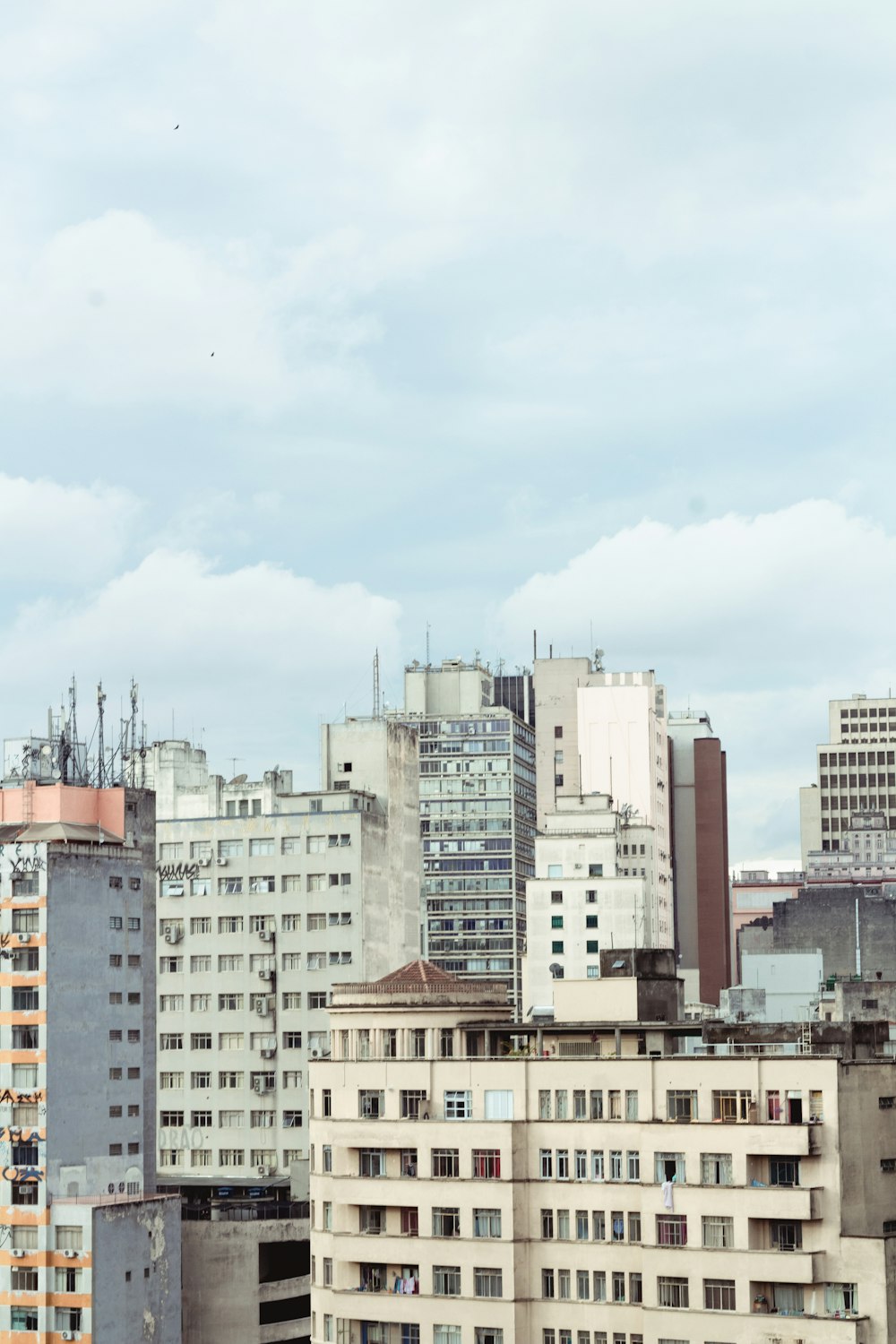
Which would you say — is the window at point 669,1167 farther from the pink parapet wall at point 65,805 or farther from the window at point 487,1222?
the pink parapet wall at point 65,805

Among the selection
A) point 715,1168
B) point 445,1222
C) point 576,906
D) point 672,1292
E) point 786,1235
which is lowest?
point 672,1292

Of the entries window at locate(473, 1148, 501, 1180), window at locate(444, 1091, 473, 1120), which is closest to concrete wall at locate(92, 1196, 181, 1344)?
window at locate(444, 1091, 473, 1120)

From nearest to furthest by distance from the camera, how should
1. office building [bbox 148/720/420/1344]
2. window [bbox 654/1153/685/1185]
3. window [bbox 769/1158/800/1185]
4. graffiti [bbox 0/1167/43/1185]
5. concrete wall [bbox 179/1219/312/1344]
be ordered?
window [bbox 769/1158/800/1185], window [bbox 654/1153/685/1185], graffiti [bbox 0/1167/43/1185], concrete wall [bbox 179/1219/312/1344], office building [bbox 148/720/420/1344]

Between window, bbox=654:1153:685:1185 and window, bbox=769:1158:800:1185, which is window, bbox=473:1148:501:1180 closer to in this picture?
window, bbox=654:1153:685:1185

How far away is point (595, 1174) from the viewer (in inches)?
3536

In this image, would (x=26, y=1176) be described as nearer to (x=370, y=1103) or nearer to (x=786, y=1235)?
(x=370, y=1103)

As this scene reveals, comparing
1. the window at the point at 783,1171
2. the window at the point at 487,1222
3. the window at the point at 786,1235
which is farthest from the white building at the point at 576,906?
the window at the point at 786,1235

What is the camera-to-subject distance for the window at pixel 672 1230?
86.1 m

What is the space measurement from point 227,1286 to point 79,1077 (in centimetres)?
1564

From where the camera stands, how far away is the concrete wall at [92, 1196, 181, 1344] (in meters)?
106

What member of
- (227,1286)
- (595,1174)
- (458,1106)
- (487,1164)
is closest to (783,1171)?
(595,1174)

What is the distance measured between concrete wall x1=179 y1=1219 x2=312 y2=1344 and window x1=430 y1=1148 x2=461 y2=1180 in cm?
2785

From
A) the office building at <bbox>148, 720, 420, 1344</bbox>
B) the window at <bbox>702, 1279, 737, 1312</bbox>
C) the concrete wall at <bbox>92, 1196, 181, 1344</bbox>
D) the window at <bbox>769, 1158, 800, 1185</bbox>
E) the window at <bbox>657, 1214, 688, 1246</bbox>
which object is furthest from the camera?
the office building at <bbox>148, 720, 420, 1344</bbox>

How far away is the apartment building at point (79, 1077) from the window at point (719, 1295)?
3511 centimetres
